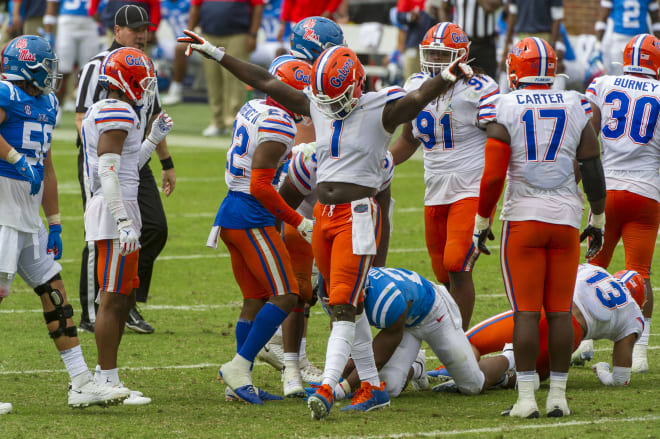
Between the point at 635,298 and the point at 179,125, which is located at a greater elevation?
the point at 635,298

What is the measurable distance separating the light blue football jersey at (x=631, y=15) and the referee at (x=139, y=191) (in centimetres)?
879

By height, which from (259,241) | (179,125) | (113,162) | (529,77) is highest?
(529,77)

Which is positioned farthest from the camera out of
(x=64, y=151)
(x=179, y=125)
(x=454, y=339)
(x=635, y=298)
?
(x=179, y=125)

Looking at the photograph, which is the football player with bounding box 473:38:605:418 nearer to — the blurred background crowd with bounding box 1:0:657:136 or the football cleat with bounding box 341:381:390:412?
the football cleat with bounding box 341:381:390:412

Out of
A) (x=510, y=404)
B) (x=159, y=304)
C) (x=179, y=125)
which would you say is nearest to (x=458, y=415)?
(x=510, y=404)

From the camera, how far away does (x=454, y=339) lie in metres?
6.05

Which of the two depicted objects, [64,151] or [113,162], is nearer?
[113,162]

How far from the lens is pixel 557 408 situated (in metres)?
5.45

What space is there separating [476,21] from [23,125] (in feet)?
27.9

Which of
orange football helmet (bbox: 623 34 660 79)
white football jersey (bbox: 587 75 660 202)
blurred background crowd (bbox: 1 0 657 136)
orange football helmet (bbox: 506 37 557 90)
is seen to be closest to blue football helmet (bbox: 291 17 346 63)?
orange football helmet (bbox: 506 37 557 90)

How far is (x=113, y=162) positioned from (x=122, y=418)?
135 centimetres

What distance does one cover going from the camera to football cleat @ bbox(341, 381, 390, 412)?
5.68 m

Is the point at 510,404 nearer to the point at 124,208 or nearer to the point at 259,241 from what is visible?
the point at 259,241

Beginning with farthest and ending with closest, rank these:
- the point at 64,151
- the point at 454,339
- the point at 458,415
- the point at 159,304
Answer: the point at 64,151 → the point at 159,304 → the point at 454,339 → the point at 458,415
